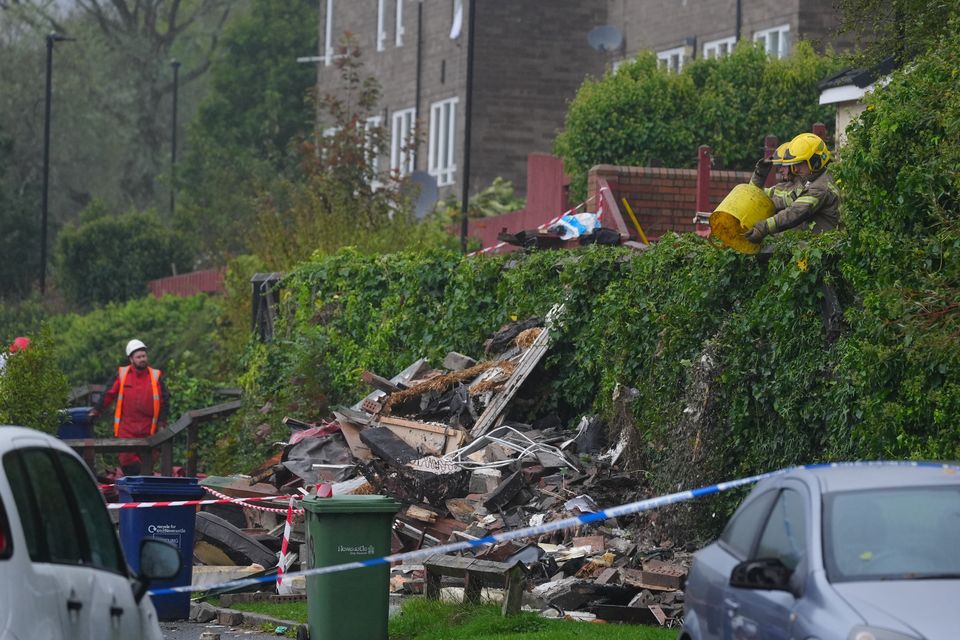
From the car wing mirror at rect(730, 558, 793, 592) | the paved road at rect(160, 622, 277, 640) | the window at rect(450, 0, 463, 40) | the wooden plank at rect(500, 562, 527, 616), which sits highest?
the window at rect(450, 0, 463, 40)

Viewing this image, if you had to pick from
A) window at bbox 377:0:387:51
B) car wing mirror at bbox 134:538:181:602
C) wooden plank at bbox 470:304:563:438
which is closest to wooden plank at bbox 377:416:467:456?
wooden plank at bbox 470:304:563:438

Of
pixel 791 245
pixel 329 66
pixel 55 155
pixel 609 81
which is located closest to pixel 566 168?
pixel 609 81

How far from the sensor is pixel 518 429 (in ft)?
55.3

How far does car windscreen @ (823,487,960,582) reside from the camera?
673cm

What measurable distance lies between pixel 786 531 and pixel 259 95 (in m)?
54.2

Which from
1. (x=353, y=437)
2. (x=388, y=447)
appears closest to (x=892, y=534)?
(x=388, y=447)

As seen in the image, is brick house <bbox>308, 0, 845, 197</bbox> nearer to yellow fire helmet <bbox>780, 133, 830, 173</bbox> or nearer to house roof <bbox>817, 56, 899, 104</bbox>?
house roof <bbox>817, 56, 899, 104</bbox>

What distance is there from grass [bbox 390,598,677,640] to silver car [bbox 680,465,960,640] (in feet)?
12.4

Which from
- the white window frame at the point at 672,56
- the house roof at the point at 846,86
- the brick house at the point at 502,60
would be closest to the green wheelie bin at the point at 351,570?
the house roof at the point at 846,86

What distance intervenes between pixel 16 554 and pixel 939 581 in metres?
3.37

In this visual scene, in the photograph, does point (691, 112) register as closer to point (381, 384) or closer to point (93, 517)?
point (381, 384)

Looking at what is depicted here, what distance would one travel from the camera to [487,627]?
11797mm

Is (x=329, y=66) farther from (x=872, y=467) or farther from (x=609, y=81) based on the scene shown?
(x=872, y=467)

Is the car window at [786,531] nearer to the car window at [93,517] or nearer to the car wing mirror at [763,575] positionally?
the car wing mirror at [763,575]
